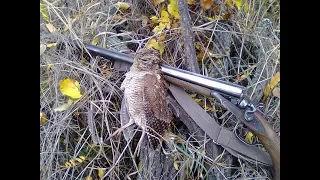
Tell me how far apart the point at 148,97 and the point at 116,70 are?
129mm

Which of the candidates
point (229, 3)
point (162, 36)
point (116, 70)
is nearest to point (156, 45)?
point (162, 36)

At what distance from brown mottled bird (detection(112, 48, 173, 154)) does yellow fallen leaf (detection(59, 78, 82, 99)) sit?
0.49ft

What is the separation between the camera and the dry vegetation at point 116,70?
5.24 feet

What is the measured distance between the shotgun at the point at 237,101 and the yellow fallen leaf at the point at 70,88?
265 millimetres

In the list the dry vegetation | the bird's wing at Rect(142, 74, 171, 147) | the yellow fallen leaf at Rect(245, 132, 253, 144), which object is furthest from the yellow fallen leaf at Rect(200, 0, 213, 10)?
the yellow fallen leaf at Rect(245, 132, 253, 144)

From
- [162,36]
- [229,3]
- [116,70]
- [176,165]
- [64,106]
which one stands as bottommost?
[176,165]

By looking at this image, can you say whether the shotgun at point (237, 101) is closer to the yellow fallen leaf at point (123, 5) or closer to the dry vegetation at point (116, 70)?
the dry vegetation at point (116, 70)

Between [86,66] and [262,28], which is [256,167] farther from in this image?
[86,66]

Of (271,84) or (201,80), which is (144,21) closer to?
(201,80)

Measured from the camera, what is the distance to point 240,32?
5.28 ft

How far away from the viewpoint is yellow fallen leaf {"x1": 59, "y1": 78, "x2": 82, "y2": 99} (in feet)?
5.32

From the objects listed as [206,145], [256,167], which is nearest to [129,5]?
[206,145]

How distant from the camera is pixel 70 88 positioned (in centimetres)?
163

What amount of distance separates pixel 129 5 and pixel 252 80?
0.43 m
